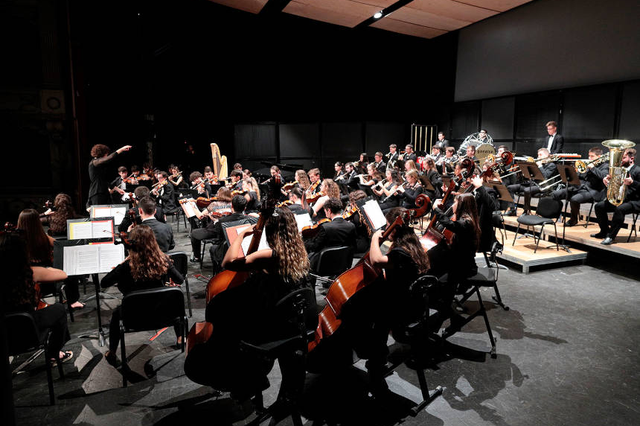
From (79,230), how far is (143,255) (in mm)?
1790

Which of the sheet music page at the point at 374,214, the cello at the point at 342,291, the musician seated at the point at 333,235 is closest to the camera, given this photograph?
the cello at the point at 342,291

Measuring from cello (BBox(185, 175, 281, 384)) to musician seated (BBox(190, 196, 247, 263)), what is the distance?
8.34 ft

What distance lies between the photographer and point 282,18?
14.2m

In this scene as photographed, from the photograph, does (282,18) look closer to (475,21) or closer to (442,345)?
(475,21)

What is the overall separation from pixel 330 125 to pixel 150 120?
681 centimetres

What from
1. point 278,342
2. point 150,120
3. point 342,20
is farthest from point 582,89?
point 150,120

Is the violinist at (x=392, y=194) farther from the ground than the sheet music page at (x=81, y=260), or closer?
farther from the ground

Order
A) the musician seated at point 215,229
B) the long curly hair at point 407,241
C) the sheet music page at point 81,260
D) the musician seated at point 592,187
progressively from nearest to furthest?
the long curly hair at point 407,241, the sheet music page at point 81,260, the musician seated at point 215,229, the musician seated at point 592,187

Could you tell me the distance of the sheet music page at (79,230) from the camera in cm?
477

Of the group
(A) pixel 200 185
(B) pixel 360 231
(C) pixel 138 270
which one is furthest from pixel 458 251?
(A) pixel 200 185

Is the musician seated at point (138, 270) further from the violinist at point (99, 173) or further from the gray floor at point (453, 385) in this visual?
the violinist at point (99, 173)

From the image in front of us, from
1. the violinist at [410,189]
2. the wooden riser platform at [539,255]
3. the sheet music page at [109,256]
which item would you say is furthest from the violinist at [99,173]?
the wooden riser platform at [539,255]

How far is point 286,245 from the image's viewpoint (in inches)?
112

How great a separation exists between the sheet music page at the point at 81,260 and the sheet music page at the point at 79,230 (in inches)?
36.9
